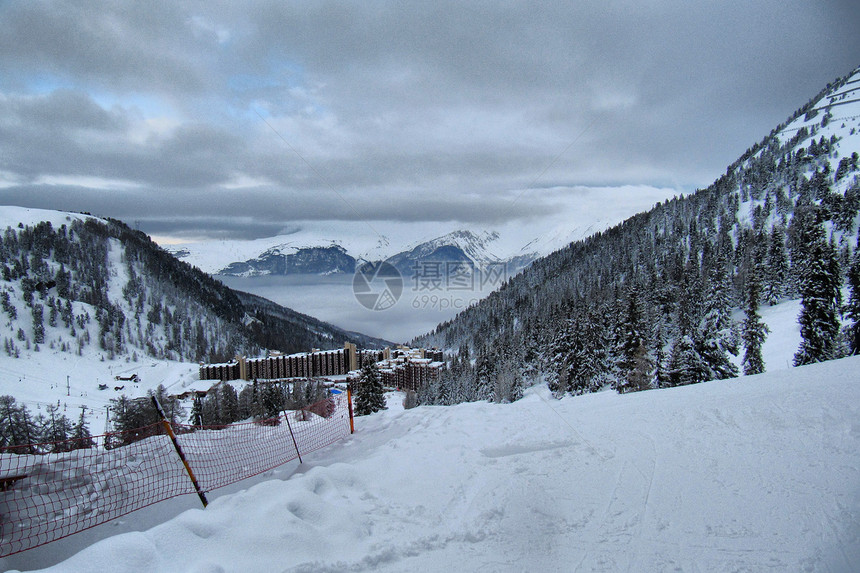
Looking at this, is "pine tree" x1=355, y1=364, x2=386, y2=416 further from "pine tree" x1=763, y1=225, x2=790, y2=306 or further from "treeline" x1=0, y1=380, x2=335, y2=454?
"pine tree" x1=763, y1=225, x2=790, y2=306

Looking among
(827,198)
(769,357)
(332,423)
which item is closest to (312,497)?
(332,423)

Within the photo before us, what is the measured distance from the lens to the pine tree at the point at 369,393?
24.5 meters

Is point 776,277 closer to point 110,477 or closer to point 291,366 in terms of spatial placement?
point 110,477

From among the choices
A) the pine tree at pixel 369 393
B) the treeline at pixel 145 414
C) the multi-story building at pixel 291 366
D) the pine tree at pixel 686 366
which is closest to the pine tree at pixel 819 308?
the pine tree at pixel 686 366

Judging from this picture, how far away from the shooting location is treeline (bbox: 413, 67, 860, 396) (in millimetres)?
25872

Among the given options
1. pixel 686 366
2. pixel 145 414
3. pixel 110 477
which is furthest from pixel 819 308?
pixel 145 414

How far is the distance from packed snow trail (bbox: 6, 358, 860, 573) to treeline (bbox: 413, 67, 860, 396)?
19390 mm

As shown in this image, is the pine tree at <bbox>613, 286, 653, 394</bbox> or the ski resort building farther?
the ski resort building

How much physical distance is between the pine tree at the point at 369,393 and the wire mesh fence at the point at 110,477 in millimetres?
14967

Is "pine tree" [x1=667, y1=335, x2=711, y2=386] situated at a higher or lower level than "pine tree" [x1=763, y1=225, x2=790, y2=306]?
lower

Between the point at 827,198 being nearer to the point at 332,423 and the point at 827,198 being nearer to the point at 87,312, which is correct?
the point at 332,423

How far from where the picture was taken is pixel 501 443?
8422 mm

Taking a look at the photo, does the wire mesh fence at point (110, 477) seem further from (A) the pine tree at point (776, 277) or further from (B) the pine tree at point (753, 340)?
(A) the pine tree at point (776, 277)

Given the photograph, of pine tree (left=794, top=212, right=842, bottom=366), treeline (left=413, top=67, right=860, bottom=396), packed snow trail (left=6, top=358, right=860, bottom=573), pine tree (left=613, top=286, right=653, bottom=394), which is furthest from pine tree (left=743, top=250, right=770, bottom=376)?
packed snow trail (left=6, top=358, right=860, bottom=573)
